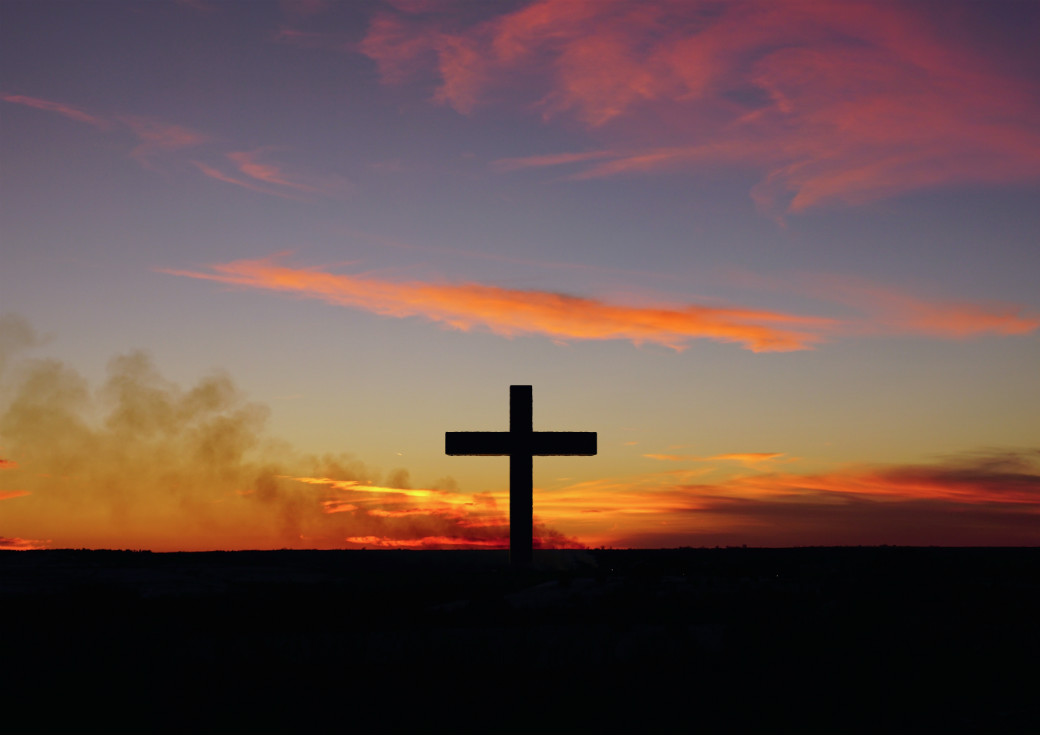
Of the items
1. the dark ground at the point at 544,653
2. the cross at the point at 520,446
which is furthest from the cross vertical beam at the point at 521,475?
the dark ground at the point at 544,653

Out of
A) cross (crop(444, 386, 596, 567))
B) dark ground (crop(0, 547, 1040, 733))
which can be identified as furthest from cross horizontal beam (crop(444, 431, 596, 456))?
dark ground (crop(0, 547, 1040, 733))

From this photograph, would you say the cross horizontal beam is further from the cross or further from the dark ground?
the dark ground

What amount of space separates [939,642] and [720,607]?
415 centimetres

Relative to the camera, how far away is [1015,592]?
57.3ft

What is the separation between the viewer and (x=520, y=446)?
3064cm

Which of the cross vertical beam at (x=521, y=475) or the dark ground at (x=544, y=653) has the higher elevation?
the cross vertical beam at (x=521, y=475)

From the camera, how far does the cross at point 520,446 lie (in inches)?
1198

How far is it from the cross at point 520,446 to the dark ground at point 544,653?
26.1 ft

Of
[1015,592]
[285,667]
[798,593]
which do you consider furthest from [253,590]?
[1015,592]

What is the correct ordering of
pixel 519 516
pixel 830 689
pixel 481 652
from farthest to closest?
pixel 519 516, pixel 481 652, pixel 830 689

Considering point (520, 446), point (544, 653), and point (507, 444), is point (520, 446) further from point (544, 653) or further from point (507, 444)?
point (544, 653)

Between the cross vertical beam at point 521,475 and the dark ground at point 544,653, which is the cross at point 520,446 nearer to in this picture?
the cross vertical beam at point 521,475

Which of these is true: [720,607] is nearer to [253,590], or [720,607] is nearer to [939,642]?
[939,642]

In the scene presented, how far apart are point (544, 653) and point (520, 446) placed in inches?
685
